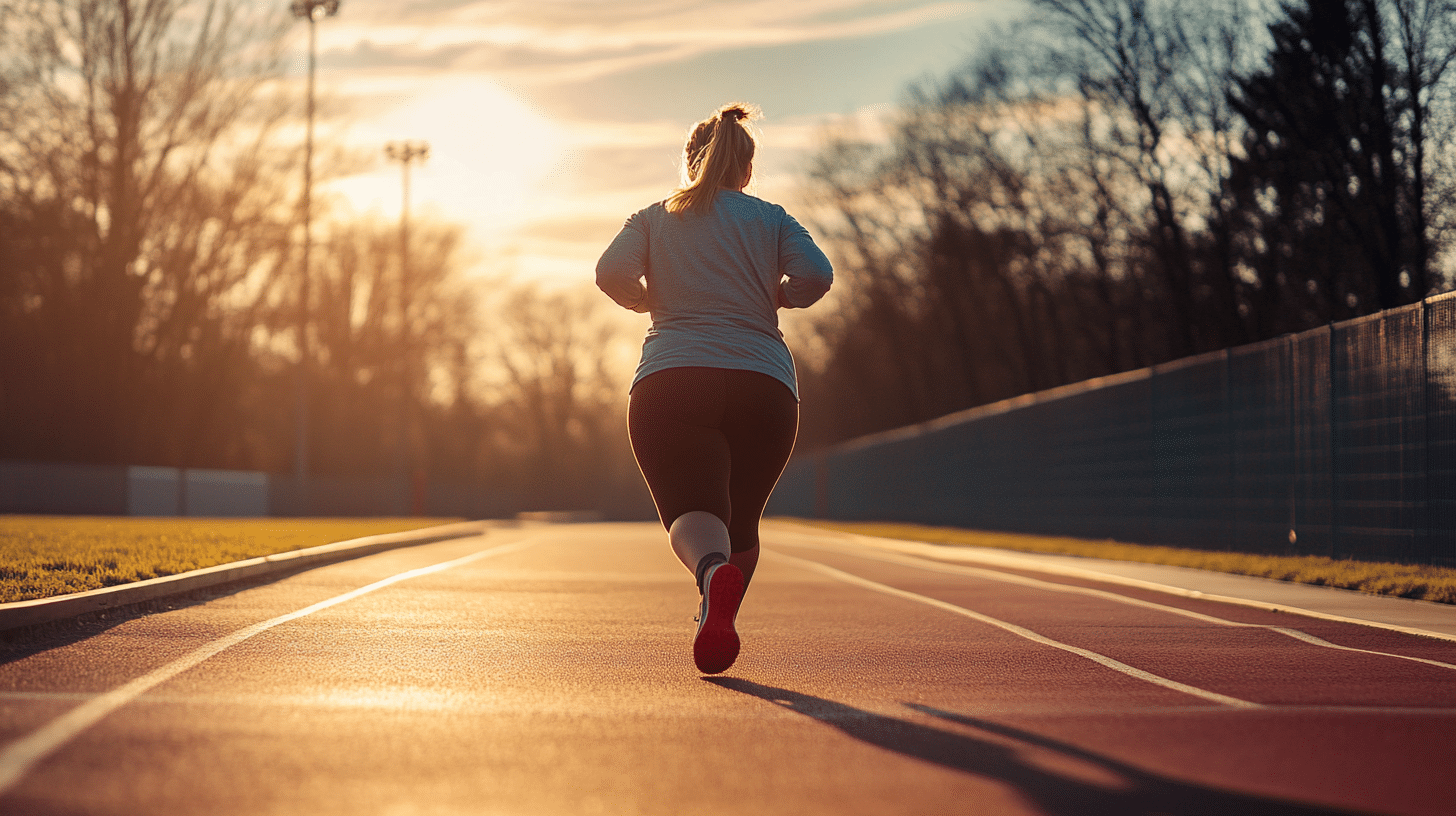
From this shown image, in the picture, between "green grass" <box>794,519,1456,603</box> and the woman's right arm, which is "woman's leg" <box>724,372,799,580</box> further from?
"green grass" <box>794,519,1456,603</box>

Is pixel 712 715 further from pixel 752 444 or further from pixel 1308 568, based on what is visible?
pixel 1308 568

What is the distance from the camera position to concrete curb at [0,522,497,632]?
22.3 feet

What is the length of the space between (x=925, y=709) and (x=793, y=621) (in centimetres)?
338

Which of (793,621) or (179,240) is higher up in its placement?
(179,240)

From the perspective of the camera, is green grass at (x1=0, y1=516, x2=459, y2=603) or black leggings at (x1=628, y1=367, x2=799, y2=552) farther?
green grass at (x1=0, y1=516, x2=459, y2=603)

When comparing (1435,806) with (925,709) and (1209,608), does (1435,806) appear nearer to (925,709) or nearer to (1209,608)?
(925,709)

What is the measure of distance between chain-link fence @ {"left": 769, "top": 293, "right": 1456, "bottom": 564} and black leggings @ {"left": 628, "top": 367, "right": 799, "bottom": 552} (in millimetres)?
9445

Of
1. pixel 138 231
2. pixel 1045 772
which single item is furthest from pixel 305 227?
pixel 1045 772

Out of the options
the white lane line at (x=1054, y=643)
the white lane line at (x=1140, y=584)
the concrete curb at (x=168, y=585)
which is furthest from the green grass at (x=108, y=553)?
the white lane line at (x=1140, y=584)

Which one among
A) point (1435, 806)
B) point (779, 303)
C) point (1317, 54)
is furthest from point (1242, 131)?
point (1435, 806)

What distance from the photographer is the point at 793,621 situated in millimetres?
8438

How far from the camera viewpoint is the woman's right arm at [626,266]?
557 centimetres

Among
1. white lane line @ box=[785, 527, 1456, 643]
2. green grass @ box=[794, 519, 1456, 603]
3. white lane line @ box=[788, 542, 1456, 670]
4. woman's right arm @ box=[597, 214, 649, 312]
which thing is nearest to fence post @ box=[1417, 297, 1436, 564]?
green grass @ box=[794, 519, 1456, 603]

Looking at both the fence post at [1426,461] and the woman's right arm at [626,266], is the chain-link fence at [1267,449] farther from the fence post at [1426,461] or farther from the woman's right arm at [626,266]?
the woman's right arm at [626,266]
